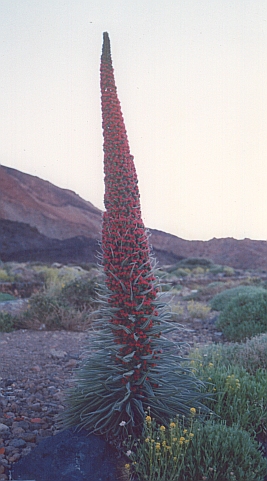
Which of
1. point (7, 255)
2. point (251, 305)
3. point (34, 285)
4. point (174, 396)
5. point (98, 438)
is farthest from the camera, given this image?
point (7, 255)

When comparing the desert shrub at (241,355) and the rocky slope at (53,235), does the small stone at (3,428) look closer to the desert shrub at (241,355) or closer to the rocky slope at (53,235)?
the desert shrub at (241,355)

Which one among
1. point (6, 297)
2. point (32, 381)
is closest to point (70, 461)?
point (32, 381)

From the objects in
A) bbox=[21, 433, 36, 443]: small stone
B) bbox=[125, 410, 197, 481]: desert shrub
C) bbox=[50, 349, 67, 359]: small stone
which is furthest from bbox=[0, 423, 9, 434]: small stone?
bbox=[50, 349, 67, 359]: small stone

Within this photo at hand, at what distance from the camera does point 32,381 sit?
6.61 metres

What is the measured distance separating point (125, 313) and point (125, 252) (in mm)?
502

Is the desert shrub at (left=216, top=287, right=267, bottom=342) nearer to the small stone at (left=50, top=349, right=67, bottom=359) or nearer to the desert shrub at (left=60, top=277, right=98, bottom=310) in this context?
the desert shrub at (left=60, top=277, right=98, bottom=310)

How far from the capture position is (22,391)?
6152mm

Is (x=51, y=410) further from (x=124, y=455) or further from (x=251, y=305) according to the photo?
(x=251, y=305)

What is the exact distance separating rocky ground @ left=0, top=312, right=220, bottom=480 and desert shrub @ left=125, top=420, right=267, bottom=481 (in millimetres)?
879

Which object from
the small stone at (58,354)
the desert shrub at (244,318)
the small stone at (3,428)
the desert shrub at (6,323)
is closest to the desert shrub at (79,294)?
the desert shrub at (6,323)

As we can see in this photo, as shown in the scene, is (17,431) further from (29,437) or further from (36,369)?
(36,369)

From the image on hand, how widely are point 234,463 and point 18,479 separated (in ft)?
5.38

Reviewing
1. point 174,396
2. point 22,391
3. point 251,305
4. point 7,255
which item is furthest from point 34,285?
point 7,255

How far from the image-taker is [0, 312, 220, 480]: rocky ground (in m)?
4.74
